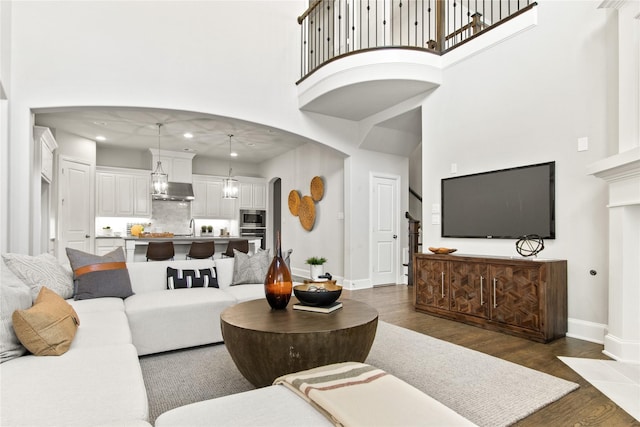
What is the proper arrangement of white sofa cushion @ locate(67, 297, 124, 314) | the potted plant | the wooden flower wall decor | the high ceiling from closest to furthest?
white sofa cushion @ locate(67, 297, 124, 314)
the high ceiling
the potted plant
the wooden flower wall decor

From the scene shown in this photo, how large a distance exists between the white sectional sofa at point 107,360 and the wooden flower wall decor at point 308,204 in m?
3.95

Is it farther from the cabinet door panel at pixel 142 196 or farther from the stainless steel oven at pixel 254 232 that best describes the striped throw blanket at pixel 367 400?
the stainless steel oven at pixel 254 232

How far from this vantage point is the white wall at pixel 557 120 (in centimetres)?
328

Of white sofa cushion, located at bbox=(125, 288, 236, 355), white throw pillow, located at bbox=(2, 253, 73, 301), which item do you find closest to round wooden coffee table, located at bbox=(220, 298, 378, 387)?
white sofa cushion, located at bbox=(125, 288, 236, 355)

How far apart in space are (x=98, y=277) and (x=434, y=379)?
286cm

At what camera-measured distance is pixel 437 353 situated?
2857 millimetres

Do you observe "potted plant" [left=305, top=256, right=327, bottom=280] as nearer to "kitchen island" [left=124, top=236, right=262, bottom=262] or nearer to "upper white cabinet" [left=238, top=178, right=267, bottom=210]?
"kitchen island" [left=124, top=236, right=262, bottom=262]

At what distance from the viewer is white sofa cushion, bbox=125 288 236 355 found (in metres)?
2.74

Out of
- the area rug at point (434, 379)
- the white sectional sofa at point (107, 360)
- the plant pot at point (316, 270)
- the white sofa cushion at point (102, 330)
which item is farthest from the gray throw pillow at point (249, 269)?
the plant pot at point (316, 270)

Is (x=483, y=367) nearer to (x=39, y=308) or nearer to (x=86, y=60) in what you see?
(x=39, y=308)

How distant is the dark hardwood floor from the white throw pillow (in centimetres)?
309

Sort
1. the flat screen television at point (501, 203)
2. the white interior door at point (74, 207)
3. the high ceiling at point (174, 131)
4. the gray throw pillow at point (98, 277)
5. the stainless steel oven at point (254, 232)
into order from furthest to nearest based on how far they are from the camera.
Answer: the stainless steel oven at point (254, 232) < the white interior door at point (74, 207) < the high ceiling at point (174, 131) < the flat screen television at point (501, 203) < the gray throw pillow at point (98, 277)

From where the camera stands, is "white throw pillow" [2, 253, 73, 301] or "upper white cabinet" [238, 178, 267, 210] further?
"upper white cabinet" [238, 178, 267, 210]

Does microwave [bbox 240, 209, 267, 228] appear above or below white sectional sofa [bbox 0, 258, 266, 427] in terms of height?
above
